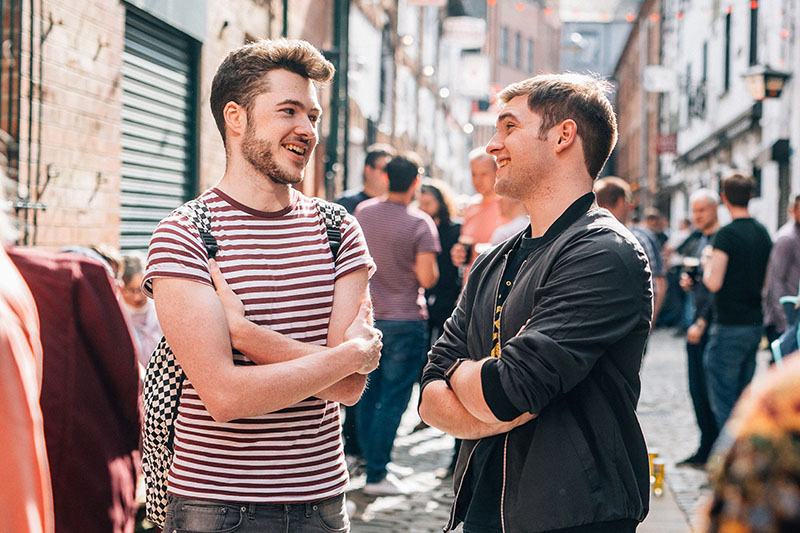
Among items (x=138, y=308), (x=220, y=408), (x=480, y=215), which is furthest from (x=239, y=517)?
(x=480, y=215)

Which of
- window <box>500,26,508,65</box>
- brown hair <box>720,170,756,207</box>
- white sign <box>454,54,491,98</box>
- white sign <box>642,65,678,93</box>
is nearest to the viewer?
brown hair <box>720,170,756,207</box>

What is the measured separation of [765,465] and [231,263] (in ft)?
6.15

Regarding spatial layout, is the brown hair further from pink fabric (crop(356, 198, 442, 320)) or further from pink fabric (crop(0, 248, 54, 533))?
pink fabric (crop(0, 248, 54, 533))

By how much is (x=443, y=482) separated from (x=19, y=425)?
220 inches

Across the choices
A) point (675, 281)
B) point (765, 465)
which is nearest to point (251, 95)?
point (765, 465)

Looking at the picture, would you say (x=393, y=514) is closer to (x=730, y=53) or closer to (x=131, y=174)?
(x=131, y=174)

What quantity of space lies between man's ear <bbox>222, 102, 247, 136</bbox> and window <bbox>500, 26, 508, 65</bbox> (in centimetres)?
5563

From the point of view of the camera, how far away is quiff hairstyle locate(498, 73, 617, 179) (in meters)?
2.58

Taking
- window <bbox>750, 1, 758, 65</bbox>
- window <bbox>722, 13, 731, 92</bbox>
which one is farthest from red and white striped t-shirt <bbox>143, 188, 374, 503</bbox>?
window <bbox>722, 13, 731, 92</bbox>

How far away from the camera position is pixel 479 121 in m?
33.1

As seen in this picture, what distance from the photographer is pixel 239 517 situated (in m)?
2.40

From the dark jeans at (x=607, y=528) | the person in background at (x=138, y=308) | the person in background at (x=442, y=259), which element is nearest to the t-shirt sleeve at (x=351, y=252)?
the dark jeans at (x=607, y=528)

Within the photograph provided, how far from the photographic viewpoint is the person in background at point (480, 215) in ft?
22.4

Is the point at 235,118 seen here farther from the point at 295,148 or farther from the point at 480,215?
the point at 480,215
